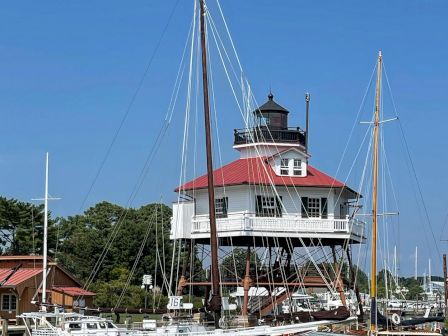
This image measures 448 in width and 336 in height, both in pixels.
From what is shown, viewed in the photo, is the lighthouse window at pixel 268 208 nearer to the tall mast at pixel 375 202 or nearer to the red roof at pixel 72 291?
the tall mast at pixel 375 202

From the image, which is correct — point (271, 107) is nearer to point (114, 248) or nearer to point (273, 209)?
point (273, 209)

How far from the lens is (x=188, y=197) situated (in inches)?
2281

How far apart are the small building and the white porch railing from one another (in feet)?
29.3

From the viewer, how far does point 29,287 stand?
52.5 m

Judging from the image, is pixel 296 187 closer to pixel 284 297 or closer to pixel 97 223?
pixel 284 297

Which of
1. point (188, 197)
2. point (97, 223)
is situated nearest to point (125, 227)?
point (97, 223)

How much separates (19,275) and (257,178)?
619 inches

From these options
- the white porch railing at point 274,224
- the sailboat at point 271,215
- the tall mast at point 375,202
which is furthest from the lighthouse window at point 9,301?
the tall mast at point 375,202

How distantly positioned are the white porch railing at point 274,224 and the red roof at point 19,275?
1012cm

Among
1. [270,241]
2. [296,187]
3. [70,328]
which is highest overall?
[296,187]

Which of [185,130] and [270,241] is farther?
[270,241]

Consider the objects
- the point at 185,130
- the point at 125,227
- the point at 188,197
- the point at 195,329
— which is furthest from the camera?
the point at 125,227

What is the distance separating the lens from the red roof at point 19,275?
170 ft

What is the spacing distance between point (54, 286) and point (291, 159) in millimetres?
17155
